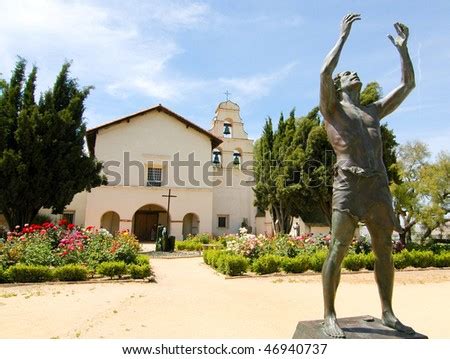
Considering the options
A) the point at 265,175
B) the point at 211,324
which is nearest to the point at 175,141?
the point at 265,175

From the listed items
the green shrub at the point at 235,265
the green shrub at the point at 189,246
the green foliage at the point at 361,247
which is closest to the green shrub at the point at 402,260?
the green foliage at the point at 361,247

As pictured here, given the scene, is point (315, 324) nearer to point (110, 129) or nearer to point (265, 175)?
point (265, 175)

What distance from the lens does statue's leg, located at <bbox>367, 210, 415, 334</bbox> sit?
3766mm

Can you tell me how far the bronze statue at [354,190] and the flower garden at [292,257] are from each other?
7279 millimetres

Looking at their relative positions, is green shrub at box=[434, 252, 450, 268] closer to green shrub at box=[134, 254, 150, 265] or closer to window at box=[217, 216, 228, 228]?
green shrub at box=[134, 254, 150, 265]

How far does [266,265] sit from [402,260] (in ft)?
17.6

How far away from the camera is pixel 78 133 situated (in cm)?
1794

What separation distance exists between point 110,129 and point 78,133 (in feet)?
27.7

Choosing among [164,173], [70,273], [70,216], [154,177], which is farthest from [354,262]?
[70,216]

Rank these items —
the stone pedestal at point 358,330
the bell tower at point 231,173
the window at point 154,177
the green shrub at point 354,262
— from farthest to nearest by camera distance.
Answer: the bell tower at point 231,173 → the window at point 154,177 → the green shrub at point 354,262 → the stone pedestal at point 358,330

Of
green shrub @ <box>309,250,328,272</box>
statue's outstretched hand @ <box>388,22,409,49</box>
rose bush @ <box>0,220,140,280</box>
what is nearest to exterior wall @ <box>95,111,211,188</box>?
rose bush @ <box>0,220,140,280</box>

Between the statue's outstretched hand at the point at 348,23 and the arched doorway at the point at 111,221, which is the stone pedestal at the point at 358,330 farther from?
the arched doorway at the point at 111,221

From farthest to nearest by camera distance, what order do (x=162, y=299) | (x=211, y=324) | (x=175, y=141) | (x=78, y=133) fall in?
(x=175, y=141), (x=78, y=133), (x=162, y=299), (x=211, y=324)

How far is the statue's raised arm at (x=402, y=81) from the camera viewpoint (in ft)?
13.7
